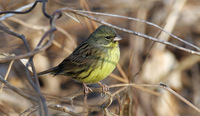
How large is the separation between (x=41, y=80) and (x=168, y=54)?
2206mm

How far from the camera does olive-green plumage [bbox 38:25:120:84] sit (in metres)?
2.82

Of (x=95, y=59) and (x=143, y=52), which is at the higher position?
(x=95, y=59)

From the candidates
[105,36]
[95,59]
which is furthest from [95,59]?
[105,36]

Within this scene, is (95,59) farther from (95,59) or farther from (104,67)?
(104,67)

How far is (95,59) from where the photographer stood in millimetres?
2893

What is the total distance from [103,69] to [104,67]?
21 millimetres

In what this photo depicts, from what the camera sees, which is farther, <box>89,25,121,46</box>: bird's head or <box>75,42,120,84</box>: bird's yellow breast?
<box>89,25,121,46</box>: bird's head

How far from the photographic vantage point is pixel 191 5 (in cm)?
573

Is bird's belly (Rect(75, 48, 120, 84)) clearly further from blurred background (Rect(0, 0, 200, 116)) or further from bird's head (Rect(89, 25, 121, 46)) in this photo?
blurred background (Rect(0, 0, 200, 116))

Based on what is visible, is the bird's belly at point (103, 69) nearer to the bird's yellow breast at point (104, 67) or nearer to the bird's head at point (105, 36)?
the bird's yellow breast at point (104, 67)

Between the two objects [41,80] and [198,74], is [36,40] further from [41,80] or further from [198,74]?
[198,74]

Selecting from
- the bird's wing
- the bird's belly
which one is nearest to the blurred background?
the bird's wing

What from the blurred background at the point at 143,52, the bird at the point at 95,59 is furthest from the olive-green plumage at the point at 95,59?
the blurred background at the point at 143,52

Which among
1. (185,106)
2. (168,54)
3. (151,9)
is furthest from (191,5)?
(185,106)
